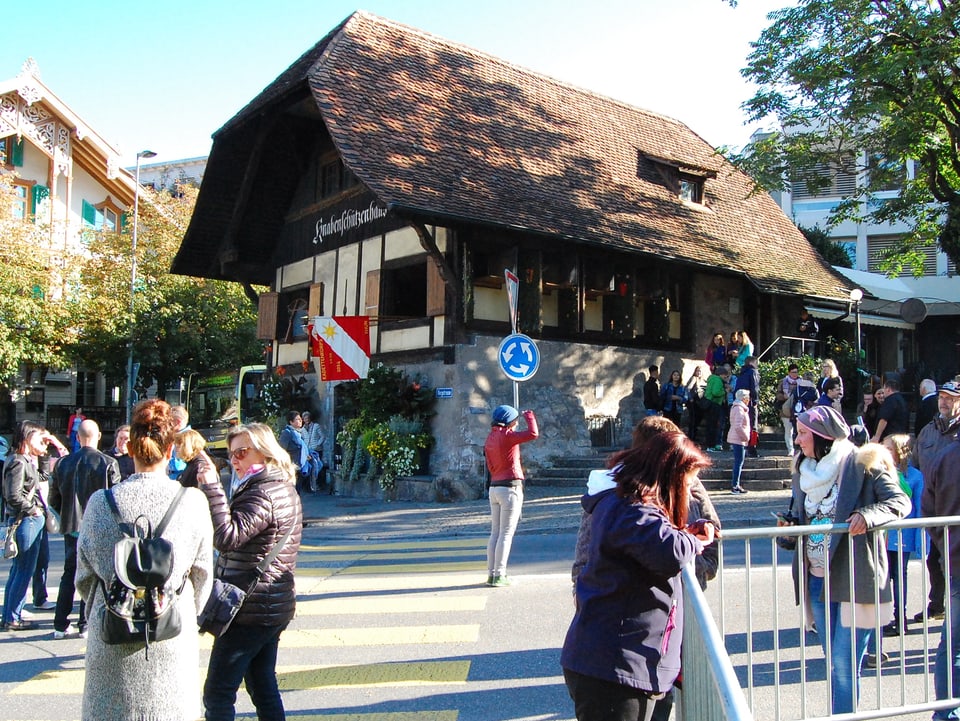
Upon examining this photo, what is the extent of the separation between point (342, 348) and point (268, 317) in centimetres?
710

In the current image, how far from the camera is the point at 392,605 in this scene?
8086 millimetres

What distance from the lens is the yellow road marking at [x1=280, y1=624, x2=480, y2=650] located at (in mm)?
6836

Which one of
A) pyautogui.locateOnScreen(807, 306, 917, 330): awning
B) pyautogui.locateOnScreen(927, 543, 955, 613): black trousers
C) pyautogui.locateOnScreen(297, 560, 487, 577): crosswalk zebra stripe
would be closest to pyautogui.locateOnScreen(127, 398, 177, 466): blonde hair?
pyautogui.locateOnScreen(927, 543, 955, 613): black trousers

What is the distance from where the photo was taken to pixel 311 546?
1205 cm

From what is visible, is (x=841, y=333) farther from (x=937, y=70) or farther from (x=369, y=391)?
(x=369, y=391)

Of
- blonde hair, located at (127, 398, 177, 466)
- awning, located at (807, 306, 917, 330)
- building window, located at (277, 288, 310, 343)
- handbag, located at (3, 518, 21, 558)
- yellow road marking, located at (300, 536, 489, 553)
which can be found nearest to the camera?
blonde hair, located at (127, 398, 177, 466)

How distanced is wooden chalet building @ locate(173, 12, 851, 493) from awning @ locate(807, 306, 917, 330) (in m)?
0.43

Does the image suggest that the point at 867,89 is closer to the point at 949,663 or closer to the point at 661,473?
the point at 949,663

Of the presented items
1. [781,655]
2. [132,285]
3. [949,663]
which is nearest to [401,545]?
[781,655]

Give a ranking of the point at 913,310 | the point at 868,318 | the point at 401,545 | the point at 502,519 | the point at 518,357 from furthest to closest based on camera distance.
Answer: the point at 868,318
the point at 913,310
the point at 518,357
the point at 401,545
the point at 502,519

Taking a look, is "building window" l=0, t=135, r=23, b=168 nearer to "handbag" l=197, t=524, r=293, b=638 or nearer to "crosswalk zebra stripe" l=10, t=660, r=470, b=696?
"crosswalk zebra stripe" l=10, t=660, r=470, b=696

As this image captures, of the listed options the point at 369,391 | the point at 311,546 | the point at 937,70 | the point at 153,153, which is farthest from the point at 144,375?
the point at 937,70

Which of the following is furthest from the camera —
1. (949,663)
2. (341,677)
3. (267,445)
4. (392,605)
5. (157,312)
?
(157,312)

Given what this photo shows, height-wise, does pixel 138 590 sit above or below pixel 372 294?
below
